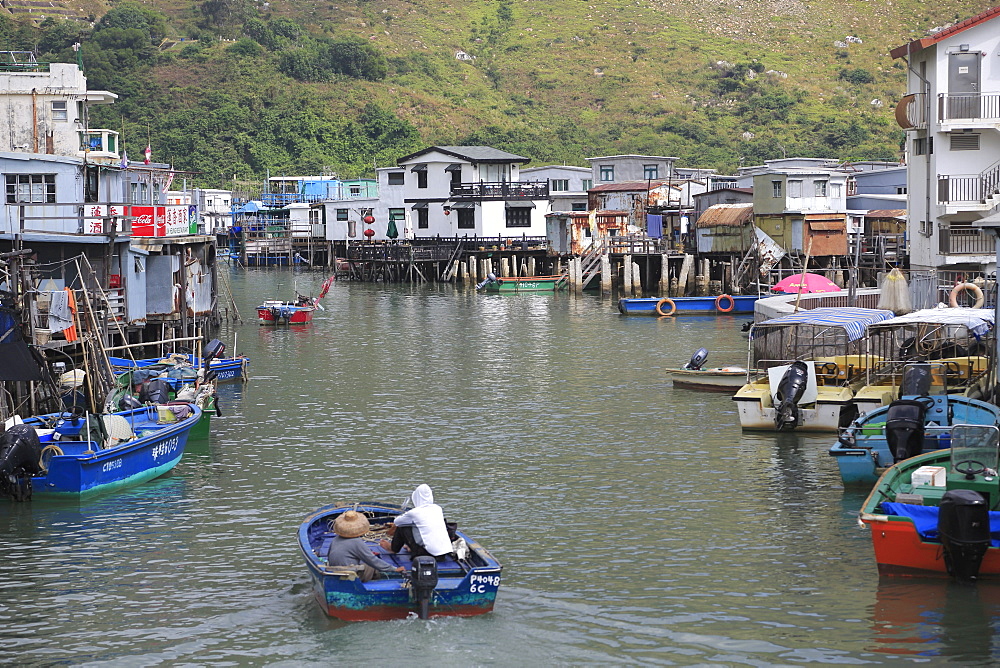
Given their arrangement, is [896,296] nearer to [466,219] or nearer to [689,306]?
[689,306]

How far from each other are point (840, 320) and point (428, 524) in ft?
58.8

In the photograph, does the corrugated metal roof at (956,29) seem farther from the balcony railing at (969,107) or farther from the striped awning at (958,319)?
the striped awning at (958,319)

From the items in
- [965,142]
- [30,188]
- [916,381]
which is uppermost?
[965,142]

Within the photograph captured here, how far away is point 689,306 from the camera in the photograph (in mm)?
62812

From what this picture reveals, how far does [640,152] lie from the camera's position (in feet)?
441

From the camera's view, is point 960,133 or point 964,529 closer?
point 964,529

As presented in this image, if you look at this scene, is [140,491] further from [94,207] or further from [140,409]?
[94,207]

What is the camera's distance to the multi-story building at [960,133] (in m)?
45.3

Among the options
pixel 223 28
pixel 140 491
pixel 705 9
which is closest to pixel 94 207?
pixel 140 491

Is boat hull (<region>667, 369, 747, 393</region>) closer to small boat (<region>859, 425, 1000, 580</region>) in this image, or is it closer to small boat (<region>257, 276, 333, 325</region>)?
small boat (<region>859, 425, 1000, 580</region>)

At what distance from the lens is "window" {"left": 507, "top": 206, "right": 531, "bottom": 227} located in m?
90.2

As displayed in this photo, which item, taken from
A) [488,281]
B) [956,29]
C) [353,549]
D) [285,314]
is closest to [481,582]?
[353,549]

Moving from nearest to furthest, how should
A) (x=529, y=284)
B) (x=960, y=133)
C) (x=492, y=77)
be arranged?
1. (x=960, y=133)
2. (x=529, y=284)
3. (x=492, y=77)

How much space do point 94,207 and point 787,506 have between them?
92.6 ft
